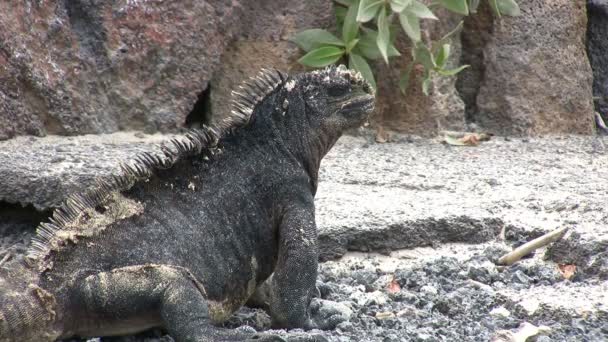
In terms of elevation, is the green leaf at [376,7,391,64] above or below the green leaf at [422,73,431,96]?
above

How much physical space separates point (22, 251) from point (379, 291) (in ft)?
6.02

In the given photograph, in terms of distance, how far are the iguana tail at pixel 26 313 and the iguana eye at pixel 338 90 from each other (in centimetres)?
155

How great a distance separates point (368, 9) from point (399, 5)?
211mm

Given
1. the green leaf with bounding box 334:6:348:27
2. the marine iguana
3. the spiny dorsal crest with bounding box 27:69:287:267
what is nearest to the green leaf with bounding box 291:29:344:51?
the green leaf with bounding box 334:6:348:27

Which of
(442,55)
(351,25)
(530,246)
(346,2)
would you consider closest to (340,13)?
(346,2)

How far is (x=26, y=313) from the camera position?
11.4 ft

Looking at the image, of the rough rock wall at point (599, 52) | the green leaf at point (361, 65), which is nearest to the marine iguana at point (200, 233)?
the green leaf at point (361, 65)

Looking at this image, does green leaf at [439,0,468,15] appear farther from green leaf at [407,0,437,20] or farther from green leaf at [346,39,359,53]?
green leaf at [346,39,359,53]

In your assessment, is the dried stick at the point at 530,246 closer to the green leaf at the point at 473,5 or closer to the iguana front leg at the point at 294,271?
the iguana front leg at the point at 294,271

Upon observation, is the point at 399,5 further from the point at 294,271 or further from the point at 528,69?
the point at 294,271

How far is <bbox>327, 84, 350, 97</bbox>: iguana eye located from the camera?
442cm

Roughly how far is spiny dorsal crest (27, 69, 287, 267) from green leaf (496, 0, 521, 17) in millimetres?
3457

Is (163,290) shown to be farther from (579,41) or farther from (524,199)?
(579,41)

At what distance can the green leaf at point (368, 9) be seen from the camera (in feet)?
21.4
